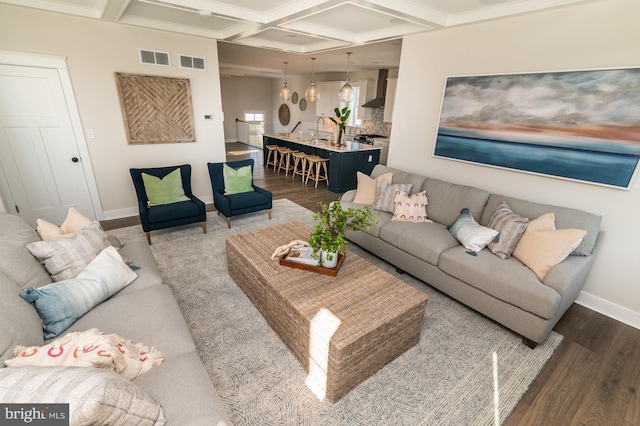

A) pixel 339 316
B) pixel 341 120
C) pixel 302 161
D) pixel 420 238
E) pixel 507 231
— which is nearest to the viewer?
pixel 339 316

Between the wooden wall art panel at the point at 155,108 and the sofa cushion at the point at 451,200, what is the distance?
3.77 metres

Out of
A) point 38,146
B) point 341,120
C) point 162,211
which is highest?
point 341,120

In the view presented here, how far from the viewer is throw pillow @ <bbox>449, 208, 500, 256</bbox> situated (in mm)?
2508

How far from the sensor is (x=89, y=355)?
1160 mm

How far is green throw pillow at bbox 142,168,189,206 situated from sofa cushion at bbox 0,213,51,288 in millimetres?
1807

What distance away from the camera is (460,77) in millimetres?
3287

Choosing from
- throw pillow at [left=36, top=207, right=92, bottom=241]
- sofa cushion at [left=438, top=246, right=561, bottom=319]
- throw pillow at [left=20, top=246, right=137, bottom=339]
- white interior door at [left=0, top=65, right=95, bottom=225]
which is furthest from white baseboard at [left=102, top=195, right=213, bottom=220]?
sofa cushion at [left=438, top=246, right=561, bottom=319]

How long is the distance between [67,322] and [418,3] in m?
3.83

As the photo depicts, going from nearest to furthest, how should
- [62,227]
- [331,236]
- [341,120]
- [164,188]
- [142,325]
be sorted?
1. [142,325]
2. [62,227]
3. [331,236]
4. [164,188]
5. [341,120]

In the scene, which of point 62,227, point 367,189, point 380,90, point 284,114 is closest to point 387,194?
point 367,189

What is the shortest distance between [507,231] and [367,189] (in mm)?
1603

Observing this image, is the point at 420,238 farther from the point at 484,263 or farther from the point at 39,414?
the point at 39,414

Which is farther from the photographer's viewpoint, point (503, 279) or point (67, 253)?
point (503, 279)

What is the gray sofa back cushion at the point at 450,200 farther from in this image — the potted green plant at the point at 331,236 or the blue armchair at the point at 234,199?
the blue armchair at the point at 234,199
